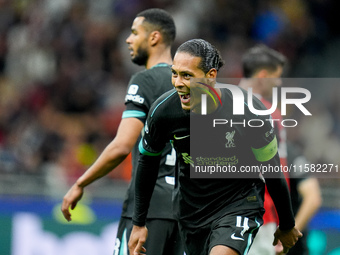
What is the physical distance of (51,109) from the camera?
11164 millimetres

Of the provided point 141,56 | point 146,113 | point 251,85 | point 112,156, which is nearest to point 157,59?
point 141,56

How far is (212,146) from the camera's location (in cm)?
445

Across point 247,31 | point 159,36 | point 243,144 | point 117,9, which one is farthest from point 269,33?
point 243,144

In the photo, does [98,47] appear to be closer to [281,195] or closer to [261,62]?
[261,62]

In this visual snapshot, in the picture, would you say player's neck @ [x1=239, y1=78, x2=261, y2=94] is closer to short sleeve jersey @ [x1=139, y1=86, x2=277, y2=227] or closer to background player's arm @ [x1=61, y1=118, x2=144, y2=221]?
background player's arm @ [x1=61, y1=118, x2=144, y2=221]

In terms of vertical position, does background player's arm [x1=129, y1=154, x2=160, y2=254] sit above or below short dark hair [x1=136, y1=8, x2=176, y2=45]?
below

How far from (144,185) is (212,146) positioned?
21.2 inches

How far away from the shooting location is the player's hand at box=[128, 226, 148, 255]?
4508 millimetres

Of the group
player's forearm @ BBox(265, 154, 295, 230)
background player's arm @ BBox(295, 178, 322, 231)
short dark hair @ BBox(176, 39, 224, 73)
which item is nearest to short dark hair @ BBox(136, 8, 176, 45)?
short dark hair @ BBox(176, 39, 224, 73)

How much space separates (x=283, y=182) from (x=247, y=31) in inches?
321

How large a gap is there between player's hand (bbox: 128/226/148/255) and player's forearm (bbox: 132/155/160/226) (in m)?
0.04

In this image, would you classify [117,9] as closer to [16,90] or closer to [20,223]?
[16,90]

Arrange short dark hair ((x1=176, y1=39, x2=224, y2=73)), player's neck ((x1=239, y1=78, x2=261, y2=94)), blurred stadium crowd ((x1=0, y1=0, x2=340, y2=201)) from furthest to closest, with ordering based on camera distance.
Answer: blurred stadium crowd ((x1=0, y1=0, x2=340, y2=201))
player's neck ((x1=239, y1=78, x2=261, y2=94))
short dark hair ((x1=176, y1=39, x2=224, y2=73))

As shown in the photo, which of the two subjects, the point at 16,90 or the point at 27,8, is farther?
the point at 27,8
